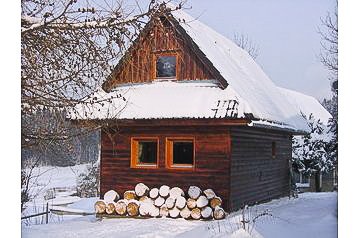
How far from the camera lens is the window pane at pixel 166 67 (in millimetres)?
5790

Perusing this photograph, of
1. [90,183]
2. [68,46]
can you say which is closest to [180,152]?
[90,183]

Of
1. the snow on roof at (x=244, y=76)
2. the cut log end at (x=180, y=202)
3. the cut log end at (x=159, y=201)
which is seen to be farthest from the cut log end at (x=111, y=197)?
the snow on roof at (x=244, y=76)

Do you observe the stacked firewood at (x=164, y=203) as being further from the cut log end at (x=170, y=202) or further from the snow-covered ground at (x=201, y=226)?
the snow-covered ground at (x=201, y=226)

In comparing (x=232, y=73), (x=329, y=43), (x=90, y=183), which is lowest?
(x=90, y=183)

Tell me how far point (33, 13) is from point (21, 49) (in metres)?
0.26

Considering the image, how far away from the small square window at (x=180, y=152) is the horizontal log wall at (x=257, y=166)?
476mm

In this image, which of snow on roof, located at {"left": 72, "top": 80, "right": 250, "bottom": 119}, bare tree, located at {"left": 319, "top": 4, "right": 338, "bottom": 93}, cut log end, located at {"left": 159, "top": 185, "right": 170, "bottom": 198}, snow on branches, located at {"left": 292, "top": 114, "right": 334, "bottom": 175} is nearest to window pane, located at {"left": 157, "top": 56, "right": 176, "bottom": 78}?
snow on roof, located at {"left": 72, "top": 80, "right": 250, "bottom": 119}

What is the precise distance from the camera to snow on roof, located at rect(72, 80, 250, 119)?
17.5ft

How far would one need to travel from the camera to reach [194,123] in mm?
5484

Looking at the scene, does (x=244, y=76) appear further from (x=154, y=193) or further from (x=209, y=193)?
(x=154, y=193)

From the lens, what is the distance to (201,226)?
17.0 ft

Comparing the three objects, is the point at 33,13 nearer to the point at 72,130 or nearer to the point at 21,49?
the point at 21,49

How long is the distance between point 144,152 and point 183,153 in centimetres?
48

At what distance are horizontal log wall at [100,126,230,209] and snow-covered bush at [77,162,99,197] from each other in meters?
0.17
